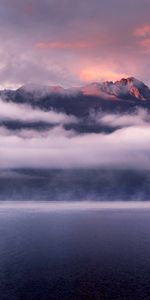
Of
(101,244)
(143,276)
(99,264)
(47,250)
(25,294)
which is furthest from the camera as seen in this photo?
(101,244)

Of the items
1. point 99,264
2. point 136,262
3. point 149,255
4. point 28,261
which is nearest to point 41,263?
point 28,261

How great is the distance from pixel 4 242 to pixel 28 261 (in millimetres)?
55643

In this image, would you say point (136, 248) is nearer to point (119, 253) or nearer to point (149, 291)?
point (119, 253)

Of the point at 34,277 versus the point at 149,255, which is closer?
the point at 34,277

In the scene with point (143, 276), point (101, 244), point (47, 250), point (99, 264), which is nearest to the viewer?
point (143, 276)

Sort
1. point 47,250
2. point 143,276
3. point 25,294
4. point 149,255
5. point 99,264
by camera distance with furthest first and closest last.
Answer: point 47,250
point 149,255
point 99,264
point 143,276
point 25,294

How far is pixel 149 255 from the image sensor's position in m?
154

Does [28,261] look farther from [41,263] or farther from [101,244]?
[101,244]

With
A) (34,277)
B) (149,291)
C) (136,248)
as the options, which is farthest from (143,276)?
(136,248)

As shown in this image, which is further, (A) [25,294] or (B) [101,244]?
(B) [101,244]

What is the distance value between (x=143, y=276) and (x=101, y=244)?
78.9m

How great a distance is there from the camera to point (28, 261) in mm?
143750

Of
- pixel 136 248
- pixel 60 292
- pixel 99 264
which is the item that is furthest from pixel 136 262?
pixel 60 292

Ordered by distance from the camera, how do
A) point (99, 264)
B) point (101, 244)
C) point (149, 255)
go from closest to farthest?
point (99, 264)
point (149, 255)
point (101, 244)
